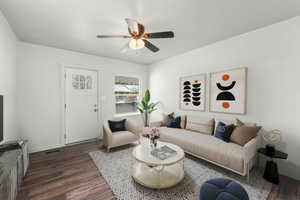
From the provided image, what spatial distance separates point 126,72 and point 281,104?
4.11 metres

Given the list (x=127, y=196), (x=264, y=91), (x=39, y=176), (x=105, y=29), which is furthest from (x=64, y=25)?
(x=264, y=91)

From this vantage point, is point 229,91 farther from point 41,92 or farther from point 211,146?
point 41,92

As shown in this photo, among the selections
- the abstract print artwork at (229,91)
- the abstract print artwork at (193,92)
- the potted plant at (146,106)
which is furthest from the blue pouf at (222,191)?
the potted plant at (146,106)

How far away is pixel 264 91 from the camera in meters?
2.42

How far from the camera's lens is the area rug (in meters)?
1.75

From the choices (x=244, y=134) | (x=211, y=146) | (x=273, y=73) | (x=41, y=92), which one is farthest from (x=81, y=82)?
(x=273, y=73)

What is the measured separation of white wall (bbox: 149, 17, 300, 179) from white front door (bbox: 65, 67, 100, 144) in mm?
3416

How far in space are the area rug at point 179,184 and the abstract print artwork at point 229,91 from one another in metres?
1.24

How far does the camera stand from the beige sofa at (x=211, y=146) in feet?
6.54

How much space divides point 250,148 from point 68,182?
116 inches

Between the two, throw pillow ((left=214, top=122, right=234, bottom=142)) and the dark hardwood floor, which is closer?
the dark hardwood floor

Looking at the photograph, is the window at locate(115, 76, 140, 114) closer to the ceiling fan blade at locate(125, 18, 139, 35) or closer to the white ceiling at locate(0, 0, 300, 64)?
the white ceiling at locate(0, 0, 300, 64)

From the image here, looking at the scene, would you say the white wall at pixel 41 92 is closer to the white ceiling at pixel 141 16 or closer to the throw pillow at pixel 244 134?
the white ceiling at pixel 141 16

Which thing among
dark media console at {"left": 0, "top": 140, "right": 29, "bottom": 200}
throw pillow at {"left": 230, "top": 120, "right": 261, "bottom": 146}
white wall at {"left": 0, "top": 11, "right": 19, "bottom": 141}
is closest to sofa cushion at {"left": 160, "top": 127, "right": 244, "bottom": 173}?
throw pillow at {"left": 230, "top": 120, "right": 261, "bottom": 146}
